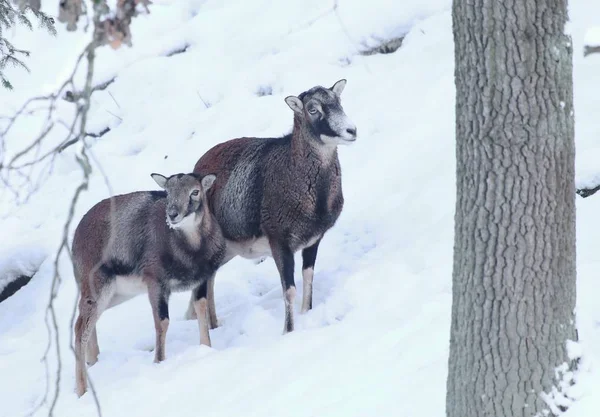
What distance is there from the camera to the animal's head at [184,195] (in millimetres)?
9527

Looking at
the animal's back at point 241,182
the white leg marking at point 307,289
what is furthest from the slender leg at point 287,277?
the animal's back at point 241,182

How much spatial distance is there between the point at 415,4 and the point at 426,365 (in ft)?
28.4

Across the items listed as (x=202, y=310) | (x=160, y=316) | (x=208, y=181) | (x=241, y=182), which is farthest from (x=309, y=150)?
(x=160, y=316)

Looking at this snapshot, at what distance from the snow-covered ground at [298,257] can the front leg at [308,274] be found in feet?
0.52

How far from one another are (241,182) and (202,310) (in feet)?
4.74

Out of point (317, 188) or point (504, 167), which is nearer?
point (504, 167)

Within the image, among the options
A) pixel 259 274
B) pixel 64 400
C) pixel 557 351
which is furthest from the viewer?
pixel 259 274

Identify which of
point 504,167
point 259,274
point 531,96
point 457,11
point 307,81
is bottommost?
point 259,274

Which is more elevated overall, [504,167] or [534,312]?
[504,167]

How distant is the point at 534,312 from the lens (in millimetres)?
5586

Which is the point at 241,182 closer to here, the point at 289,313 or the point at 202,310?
the point at 202,310

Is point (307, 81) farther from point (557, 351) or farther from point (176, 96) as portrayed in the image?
point (557, 351)

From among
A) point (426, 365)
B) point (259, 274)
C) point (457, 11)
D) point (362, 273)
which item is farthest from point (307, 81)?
point (457, 11)

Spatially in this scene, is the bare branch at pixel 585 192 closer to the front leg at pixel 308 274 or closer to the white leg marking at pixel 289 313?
the front leg at pixel 308 274
